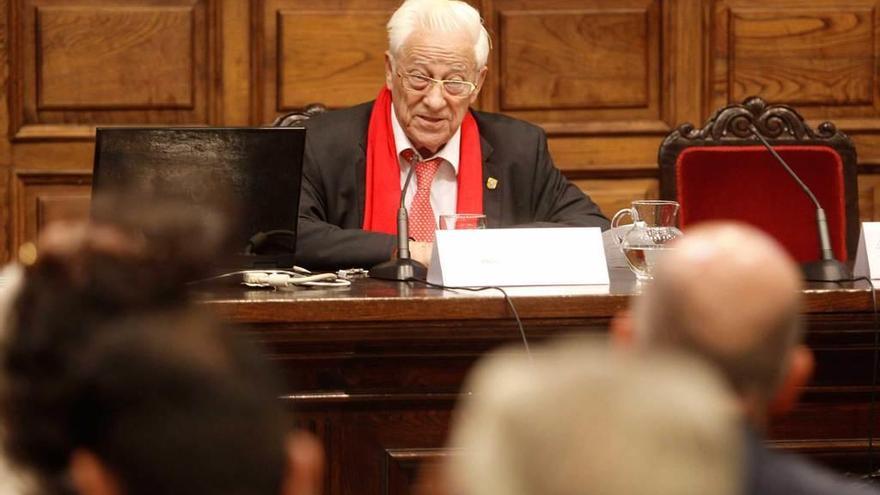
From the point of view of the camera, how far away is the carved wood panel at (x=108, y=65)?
438cm

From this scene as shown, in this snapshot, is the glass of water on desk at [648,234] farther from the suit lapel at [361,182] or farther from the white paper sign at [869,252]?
the suit lapel at [361,182]

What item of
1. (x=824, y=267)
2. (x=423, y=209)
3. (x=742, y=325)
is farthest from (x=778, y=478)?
(x=423, y=209)

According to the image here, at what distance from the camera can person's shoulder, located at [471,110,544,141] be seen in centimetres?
359

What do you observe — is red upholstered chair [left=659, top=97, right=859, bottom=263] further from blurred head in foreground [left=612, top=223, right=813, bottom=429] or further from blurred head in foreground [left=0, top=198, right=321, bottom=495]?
blurred head in foreground [left=0, top=198, right=321, bottom=495]

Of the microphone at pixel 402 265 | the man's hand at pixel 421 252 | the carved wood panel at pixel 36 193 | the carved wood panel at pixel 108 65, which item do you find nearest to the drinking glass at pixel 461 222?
the microphone at pixel 402 265

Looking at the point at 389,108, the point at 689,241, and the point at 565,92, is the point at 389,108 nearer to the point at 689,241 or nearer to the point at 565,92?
the point at 565,92

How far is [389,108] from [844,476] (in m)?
1.68

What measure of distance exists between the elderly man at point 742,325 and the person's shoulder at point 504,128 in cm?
274

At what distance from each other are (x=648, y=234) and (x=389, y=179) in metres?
0.96

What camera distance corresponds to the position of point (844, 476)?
2.29m

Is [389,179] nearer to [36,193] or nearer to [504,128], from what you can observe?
[504,128]

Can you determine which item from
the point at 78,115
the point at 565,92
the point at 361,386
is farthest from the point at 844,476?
the point at 78,115

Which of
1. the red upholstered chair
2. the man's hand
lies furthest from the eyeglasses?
the man's hand

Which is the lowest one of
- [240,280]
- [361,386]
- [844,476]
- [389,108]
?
[844,476]
